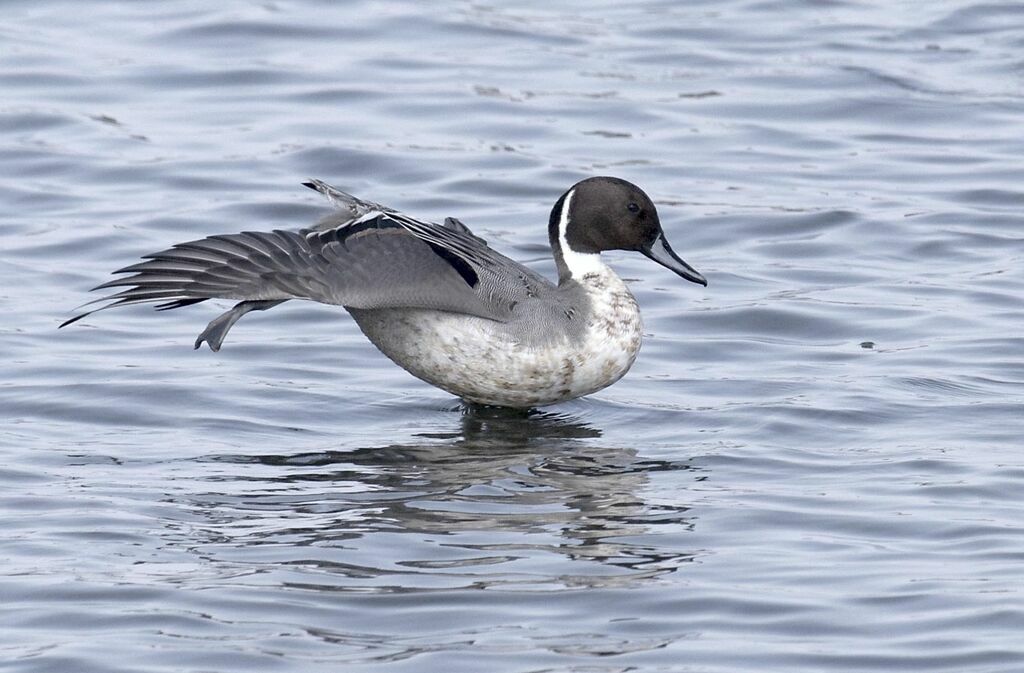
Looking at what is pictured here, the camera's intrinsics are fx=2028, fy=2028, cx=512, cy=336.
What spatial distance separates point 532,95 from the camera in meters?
13.0

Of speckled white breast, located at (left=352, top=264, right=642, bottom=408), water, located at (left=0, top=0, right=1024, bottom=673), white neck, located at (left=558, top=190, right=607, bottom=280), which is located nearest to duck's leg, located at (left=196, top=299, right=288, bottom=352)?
water, located at (left=0, top=0, right=1024, bottom=673)

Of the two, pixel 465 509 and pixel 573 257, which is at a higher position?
pixel 573 257

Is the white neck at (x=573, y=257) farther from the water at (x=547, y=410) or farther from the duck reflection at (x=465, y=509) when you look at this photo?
the duck reflection at (x=465, y=509)

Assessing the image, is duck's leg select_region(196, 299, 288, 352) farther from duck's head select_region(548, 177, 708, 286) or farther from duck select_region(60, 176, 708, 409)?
duck's head select_region(548, 177, 708, 286)

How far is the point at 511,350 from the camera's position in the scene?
7.35m

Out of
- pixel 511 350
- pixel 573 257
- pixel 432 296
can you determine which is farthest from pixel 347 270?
pixel 573 257

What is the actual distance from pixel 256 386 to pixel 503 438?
113 centimetres

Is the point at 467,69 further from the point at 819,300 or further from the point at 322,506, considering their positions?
the point at 322,506

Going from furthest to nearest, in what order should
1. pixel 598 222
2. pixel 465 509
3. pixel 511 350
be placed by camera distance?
1. pixel 598 222
2. pixel 511 350
3. pixel 465 509

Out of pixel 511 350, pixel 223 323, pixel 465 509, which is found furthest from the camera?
pixel 511 350

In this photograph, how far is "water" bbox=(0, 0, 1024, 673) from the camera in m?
5.31

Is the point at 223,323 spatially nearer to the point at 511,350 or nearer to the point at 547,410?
the point at 511,350

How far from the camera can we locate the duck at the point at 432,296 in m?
6.96

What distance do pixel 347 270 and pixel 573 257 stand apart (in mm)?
1109
